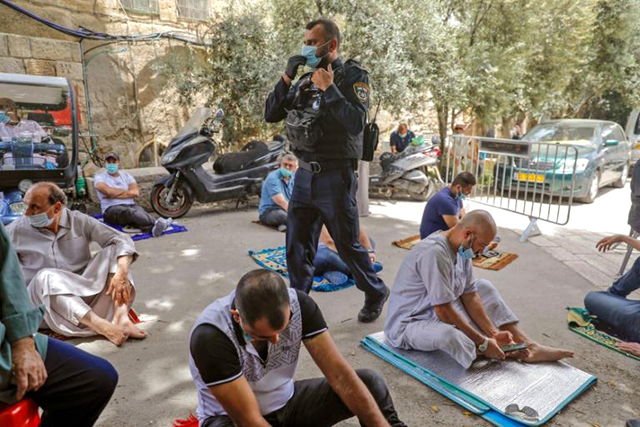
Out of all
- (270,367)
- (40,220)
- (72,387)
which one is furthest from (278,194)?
(72,387)

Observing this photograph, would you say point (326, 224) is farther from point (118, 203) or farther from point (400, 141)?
point (400, 141)

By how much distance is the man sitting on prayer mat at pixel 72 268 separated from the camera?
310 centimetres

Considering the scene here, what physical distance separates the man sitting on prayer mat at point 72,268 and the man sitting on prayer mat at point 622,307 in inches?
139

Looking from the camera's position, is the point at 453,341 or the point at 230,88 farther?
the point at 230,88

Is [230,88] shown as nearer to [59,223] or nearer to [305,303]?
[59,223]

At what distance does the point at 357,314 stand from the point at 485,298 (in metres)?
1.11

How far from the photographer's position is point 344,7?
8805 millimetres

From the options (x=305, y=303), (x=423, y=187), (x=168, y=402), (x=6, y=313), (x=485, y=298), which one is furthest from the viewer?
(x=423, y=187)

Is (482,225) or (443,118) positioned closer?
(482,225)

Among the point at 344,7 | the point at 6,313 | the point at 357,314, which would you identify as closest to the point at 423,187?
the point at 344,7

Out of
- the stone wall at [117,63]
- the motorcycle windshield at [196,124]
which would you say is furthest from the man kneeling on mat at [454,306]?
the stone wall at [117,63]

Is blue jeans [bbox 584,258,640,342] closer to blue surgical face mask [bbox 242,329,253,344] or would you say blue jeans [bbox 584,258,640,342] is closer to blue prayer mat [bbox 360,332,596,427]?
blue prayer mat [bbox 360,332,596,427]

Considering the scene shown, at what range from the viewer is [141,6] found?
9.40 meters

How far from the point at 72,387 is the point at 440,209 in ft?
11.7
